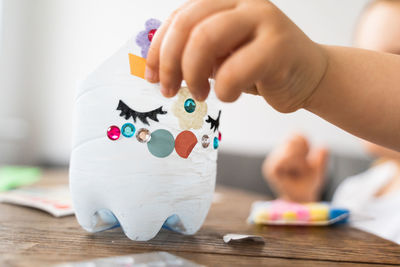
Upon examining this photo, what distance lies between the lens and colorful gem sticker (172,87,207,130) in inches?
14.8

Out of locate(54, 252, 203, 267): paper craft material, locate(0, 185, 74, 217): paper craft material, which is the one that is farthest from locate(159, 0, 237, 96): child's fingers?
locate(0, 185, 74, 217): paper craft material

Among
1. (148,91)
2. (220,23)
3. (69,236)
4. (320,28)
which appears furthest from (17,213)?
(320,28)

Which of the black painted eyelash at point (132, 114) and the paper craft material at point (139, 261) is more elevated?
the black painted eyelash at point (132, 114)

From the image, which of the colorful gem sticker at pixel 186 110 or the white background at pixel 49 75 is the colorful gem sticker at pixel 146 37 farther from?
the white background at pixel 49 75

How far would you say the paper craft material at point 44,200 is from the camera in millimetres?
500

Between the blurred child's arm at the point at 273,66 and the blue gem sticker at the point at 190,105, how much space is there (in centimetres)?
3

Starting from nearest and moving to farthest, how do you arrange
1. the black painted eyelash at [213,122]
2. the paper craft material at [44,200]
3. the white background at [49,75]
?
the black painted eyelash at [213,122] < the paper craft material at [44,200] < the white background at [49,75]

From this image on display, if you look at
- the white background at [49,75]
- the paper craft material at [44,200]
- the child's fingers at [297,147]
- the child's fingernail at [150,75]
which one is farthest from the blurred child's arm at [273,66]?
the white background at [49,75]

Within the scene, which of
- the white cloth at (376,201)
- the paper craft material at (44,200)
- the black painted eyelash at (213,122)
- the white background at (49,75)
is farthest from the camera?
the white background at (49,75)

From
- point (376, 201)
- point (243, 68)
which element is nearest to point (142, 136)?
point (243, 68)

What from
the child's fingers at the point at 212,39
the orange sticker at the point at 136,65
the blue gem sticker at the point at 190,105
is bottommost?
the blue gem sticker at the point at 190,105

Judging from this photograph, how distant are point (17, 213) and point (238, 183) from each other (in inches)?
52.0

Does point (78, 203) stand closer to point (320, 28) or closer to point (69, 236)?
point (69, 236)

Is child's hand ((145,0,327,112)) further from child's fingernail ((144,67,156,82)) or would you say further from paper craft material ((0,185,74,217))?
paper craft material ((0,185,74,217))
